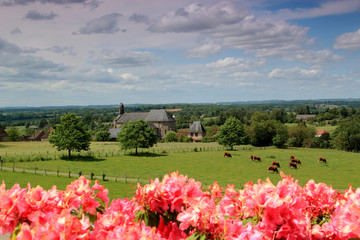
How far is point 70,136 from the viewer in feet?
185

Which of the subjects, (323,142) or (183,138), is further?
(183,138)

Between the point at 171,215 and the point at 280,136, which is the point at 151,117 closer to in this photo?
the point at 280,136

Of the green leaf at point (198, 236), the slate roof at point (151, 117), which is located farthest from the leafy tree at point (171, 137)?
the green leaf at point (198, 236)

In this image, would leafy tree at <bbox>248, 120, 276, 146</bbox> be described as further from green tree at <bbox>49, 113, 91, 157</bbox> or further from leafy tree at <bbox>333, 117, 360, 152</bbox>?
green tree at <bbox>49, 113, 91, 157</bbox>

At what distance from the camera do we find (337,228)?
12.5ft

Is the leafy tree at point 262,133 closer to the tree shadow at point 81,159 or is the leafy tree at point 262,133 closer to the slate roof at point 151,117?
the slate roof at point 151,117

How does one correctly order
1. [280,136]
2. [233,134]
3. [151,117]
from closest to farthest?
[233,134], [280,136], [151,117]

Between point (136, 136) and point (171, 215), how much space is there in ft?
196

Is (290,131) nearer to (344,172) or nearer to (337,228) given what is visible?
(344,172)

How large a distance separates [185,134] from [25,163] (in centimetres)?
7069

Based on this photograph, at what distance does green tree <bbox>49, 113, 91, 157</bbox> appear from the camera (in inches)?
2201

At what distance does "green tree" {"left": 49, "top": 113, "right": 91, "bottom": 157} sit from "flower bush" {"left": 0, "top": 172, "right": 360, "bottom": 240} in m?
54.1

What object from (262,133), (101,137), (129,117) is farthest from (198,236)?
(129,117)

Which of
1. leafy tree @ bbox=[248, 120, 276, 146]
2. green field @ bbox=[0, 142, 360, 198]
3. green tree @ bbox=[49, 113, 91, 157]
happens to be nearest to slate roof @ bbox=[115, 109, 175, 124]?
leafy tree @ bbox=[248, 120, 276, 146]
